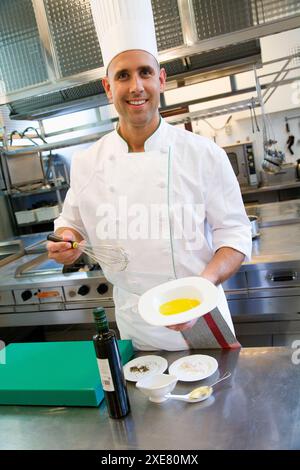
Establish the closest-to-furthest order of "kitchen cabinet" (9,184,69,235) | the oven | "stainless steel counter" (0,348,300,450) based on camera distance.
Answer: "stainless steel counter" (0,348,300,450) → "kitchen cabinet" (9,184,69,235) → the oven

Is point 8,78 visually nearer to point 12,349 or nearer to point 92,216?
point 92,216

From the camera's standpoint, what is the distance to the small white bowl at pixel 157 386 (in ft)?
3.22

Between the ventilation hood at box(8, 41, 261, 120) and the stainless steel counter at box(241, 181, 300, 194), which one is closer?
the ventilation hood at box(8, 41, 261, 120)

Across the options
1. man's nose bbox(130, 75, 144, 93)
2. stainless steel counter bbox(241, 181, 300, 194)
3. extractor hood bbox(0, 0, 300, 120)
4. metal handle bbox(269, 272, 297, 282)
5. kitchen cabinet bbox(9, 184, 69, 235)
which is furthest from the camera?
stainless steel counter bbox(241, 181, 300, 194)

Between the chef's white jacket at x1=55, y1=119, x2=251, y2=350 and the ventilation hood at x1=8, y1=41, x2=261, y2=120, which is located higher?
the ventilation hood at x1=8, y1=41, x2=261, y2=120

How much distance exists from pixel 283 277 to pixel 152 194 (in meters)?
1.07

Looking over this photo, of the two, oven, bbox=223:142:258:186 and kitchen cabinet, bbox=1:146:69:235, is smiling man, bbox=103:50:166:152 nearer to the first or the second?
kitchen cabinet, bbox=1:146:69:235

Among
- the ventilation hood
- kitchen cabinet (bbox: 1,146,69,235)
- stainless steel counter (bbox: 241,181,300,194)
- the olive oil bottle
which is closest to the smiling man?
the olive oil bottle

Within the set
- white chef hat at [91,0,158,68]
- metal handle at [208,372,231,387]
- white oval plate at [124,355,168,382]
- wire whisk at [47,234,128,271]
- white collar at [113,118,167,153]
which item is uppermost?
white chef hat at [91,0,158,68]

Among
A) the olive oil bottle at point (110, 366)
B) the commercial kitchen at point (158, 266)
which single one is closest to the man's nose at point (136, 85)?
the commercial kitchen at point (158, 266)

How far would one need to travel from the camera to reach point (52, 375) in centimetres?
113

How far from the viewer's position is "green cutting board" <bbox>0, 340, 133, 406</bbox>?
1037mm

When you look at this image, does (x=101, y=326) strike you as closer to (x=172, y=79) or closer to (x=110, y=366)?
(x=110, y=366)
